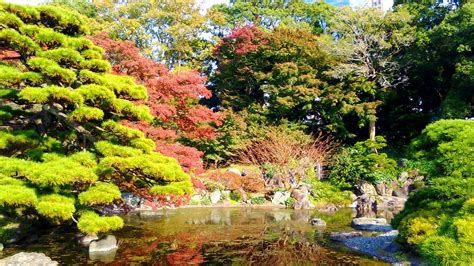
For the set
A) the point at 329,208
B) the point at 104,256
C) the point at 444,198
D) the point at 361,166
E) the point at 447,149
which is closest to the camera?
the point at 447,149

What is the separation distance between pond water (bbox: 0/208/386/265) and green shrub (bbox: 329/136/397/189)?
5.05m

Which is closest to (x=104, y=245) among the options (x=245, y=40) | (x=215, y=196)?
(x=215, y=196)

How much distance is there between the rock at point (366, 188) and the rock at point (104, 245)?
12688 mm

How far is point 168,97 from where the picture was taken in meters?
10.7

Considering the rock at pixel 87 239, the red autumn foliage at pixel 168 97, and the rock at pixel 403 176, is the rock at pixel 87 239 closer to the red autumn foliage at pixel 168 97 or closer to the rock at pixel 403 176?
the red autumn foliage at pixel 168 97

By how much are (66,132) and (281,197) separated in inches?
423

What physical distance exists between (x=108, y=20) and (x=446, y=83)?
65.9ft

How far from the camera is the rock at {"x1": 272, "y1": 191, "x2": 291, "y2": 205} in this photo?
16250 millimetres

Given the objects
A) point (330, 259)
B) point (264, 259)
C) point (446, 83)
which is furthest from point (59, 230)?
point (446, 83)

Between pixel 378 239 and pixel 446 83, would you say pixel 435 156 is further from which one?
pixel 446 83

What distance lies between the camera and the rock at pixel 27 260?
589cm

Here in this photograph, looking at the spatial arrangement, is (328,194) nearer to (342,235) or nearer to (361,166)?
(361,166)

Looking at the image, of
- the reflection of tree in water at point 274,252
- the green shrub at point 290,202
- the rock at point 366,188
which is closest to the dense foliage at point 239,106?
the rock at point 366,188

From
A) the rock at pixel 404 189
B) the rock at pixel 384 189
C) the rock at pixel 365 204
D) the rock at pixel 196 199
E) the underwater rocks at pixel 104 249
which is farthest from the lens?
the rock at pixel 384 189
